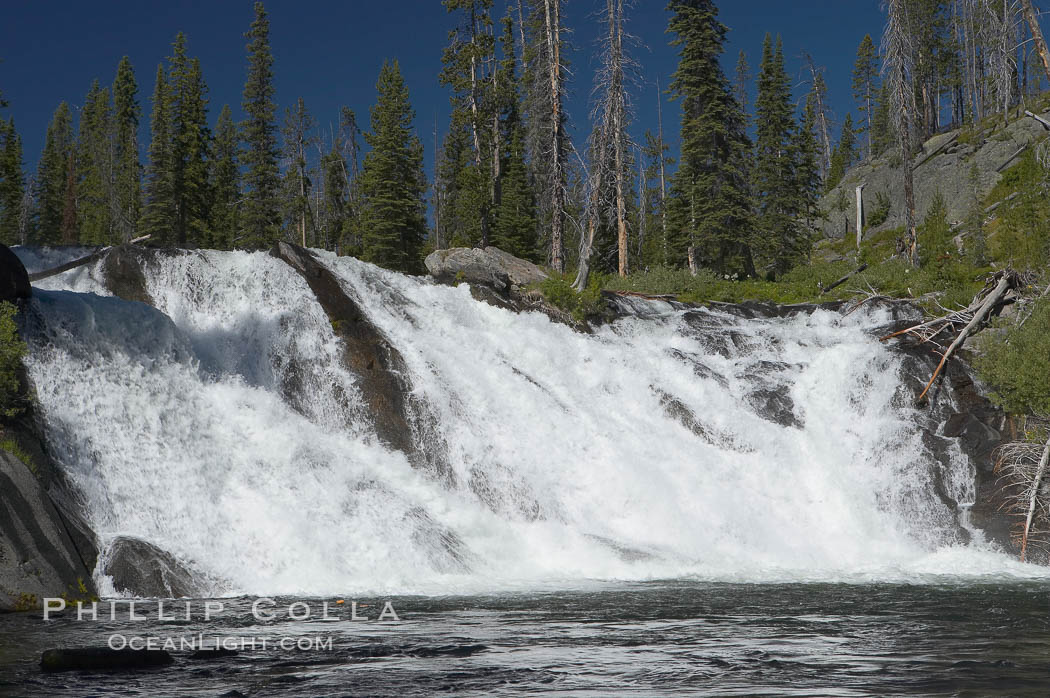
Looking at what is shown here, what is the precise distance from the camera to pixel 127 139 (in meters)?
79.2

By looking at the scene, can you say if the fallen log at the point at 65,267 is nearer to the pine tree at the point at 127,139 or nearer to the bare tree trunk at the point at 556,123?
the bare tree trunk at the point at 556,123

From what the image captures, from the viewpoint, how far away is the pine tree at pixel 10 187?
231 ft

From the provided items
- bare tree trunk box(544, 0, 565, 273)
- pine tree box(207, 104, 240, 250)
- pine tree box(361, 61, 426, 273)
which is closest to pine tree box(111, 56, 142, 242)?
pine tree box(207, 104, 240, 250)

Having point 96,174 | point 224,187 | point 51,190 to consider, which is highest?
point 96,174

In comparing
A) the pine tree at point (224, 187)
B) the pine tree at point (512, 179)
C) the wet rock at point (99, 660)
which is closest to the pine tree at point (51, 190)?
the pine tree at point (224, 187)

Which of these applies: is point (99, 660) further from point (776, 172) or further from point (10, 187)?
point (10, 187)

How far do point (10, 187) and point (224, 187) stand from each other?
62.4ft

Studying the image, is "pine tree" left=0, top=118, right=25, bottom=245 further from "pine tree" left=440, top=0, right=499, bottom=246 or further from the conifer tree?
the conifer tree

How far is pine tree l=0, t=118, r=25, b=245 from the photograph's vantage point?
7044 cm

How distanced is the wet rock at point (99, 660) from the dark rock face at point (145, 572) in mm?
5193

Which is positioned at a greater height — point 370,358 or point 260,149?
point 260,149

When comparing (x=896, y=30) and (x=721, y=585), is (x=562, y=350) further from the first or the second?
(x=896, y=30)

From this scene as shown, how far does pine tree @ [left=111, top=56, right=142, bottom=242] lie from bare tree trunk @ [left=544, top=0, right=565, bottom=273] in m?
47.3

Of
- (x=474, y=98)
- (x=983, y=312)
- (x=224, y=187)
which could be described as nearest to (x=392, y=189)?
(x=474, y=98)
